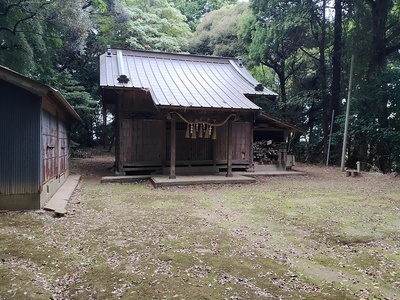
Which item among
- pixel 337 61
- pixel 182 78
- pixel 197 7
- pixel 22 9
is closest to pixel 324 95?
pixel 337 61

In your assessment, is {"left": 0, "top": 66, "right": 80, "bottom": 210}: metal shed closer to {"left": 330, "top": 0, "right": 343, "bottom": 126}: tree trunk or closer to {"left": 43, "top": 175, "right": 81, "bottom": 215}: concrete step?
{"left": 43, "top": 175, "right": 81, "bottom": 215}: concrete step

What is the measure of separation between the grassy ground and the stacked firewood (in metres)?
6.02

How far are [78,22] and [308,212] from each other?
37.0ft

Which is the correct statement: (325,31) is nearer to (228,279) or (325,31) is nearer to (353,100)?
(353,100)

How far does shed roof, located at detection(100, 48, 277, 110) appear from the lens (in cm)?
1002

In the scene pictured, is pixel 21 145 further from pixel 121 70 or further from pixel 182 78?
pixel 182 78

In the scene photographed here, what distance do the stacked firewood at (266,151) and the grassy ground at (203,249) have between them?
602 cm

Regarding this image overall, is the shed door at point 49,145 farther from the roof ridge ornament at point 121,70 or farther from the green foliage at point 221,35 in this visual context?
the green foliage at point 221,35

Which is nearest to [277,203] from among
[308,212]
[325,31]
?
[308,212]

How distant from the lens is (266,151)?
44.6 feet

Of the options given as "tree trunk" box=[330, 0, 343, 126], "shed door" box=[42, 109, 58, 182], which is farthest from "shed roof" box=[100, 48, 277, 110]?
"tree trunk" box=[330, 0, 343, 126]

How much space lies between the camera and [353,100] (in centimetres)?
1449

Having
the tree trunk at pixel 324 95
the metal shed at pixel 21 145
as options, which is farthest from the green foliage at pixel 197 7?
the metal shed at pixel 21 145

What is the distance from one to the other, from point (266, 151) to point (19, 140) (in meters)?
10.3
